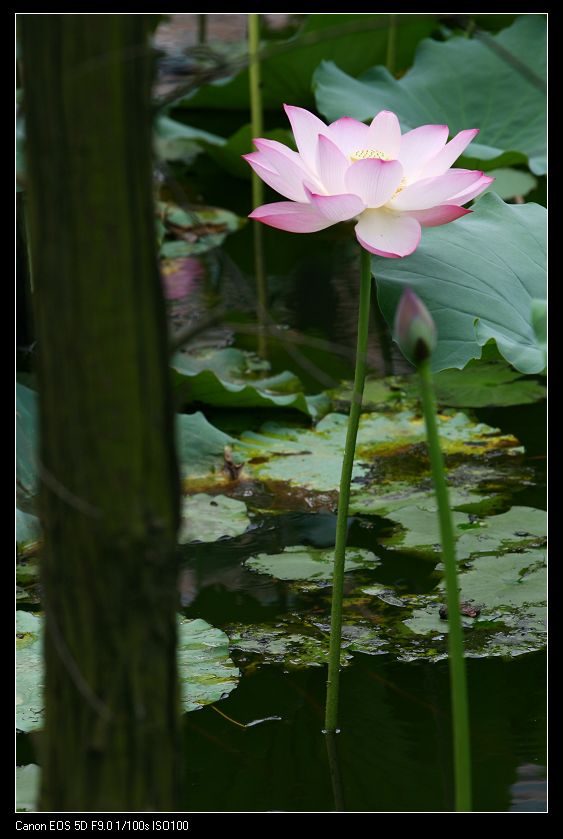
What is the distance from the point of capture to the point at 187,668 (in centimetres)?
135

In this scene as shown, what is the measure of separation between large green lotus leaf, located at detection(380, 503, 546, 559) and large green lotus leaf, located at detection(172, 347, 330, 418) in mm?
457

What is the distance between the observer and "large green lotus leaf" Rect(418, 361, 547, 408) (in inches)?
88.8

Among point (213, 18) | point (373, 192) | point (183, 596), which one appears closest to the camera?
point (373, 192)

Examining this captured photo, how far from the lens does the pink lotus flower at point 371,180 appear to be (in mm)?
1104

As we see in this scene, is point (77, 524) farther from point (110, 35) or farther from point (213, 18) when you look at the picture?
point (213, 18)

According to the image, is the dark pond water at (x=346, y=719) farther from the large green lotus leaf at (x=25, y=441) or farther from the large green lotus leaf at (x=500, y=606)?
the large green lotus leaf at (x=25, y=441)

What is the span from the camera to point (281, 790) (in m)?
1.15

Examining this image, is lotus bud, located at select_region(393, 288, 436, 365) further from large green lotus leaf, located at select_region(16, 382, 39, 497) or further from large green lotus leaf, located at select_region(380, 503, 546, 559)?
large green lotus leaf, located at select_region(16, 382, 39, 497)

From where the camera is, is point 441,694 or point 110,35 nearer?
point 110,35

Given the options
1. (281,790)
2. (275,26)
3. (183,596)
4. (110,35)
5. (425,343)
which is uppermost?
(275,26)

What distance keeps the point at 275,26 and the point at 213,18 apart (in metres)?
0.63

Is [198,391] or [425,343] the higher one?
[198,391]

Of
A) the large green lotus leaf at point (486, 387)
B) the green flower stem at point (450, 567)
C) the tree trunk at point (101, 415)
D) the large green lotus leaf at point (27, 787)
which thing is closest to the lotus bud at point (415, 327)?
the green flower stem at point (450, 567)
